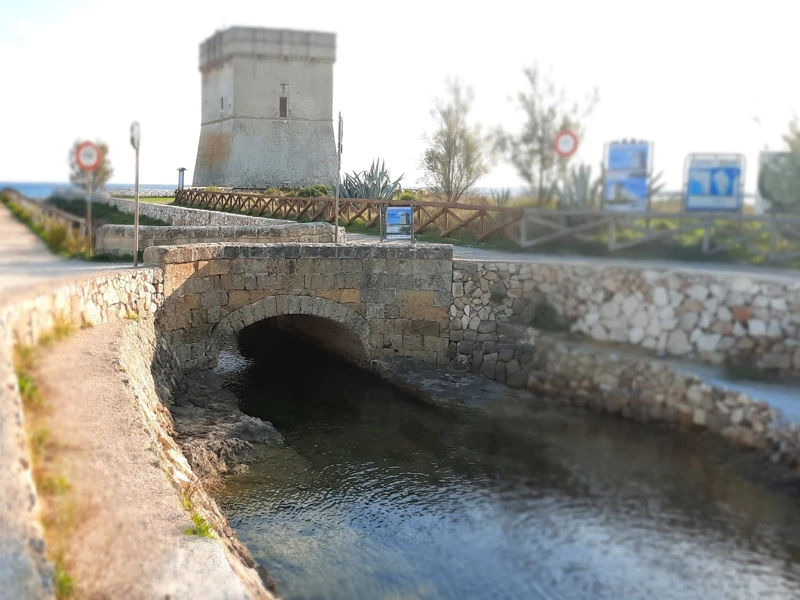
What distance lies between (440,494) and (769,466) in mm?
3072

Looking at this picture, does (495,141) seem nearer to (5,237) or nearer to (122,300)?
(122,300)

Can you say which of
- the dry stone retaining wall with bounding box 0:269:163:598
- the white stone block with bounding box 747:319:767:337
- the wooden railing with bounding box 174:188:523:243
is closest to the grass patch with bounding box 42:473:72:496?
the dry stone retaining wall with bounding box 0:269:163:598

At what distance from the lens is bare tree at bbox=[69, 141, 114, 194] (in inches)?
230

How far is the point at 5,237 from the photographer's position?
529 cm

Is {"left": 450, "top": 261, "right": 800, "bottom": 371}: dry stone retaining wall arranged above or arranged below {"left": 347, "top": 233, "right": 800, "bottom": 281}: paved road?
below

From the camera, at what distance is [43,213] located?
5.15 metres

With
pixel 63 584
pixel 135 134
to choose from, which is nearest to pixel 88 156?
pixel 135 134

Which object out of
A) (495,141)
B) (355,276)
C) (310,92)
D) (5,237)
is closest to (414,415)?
(355,276)

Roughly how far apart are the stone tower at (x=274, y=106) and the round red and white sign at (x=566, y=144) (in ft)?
79.2

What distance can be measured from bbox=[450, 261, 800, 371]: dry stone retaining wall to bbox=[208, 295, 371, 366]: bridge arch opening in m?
2.65

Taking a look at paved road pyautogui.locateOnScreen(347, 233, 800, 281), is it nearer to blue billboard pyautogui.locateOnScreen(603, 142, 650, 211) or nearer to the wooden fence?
the wooden fence

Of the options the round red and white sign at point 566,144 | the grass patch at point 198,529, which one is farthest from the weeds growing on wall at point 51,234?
the round red and white sign at point 566,144

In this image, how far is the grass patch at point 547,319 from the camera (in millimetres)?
9820

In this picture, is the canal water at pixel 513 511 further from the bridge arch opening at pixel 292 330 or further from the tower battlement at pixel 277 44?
the tower battlement at pixel 277 44
